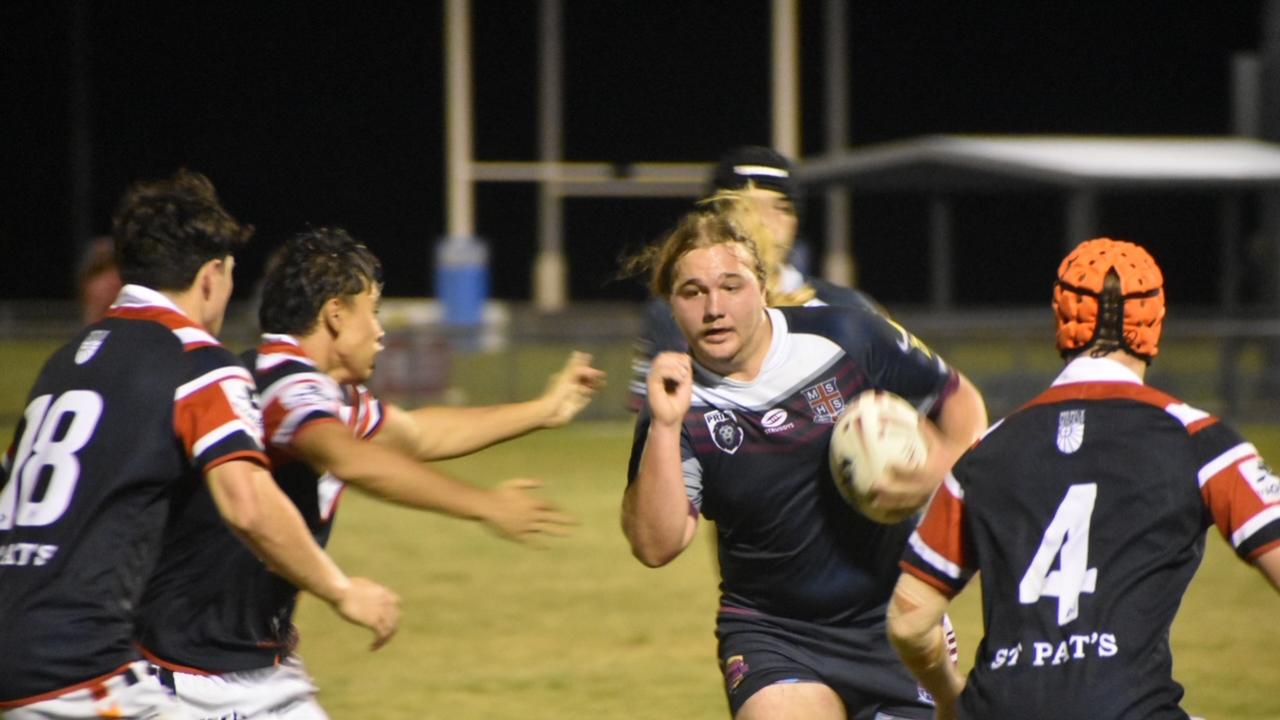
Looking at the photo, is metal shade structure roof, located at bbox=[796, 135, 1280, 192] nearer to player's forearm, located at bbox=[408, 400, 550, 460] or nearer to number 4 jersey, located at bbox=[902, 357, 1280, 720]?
player's forearm, located at bbox=[408, 400, 550, 460]

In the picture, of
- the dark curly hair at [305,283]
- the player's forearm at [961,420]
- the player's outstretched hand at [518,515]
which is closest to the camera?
the player's outstretched hand at [518,515]

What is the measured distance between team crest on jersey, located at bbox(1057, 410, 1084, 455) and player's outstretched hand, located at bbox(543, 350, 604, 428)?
6.02ft

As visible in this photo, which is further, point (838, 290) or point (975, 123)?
point (975, 123)

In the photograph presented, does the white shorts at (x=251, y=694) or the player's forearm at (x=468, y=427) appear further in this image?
the player's forearm at (x=468, y=427)

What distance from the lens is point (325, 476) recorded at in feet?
14.2

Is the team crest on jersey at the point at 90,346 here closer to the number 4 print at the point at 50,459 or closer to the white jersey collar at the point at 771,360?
the number 4 print at the point at 50,459

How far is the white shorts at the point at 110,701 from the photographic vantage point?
364 cm

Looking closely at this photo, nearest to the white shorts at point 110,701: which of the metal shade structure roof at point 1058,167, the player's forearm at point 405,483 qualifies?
the player's forearm at point 405,483

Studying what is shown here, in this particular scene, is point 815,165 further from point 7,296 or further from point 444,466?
point 7,296

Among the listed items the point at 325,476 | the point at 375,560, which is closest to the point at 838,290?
the point at 325,476

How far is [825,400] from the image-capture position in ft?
14.8

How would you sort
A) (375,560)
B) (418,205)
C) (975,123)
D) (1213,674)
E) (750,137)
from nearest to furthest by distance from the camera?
(1213,674)
(375,560)
(750,137)
(975,123)
(418,205)

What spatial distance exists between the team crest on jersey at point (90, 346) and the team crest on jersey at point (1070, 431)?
79.1 inches

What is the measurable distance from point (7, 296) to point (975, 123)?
26.5 metres
